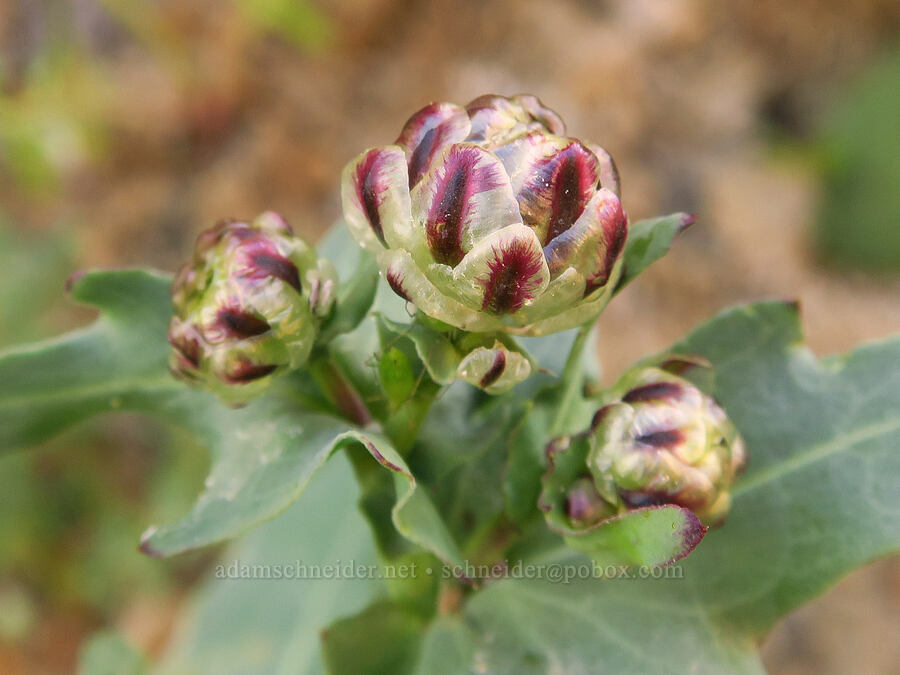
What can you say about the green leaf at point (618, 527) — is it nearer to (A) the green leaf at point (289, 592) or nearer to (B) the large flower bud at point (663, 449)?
(B) the large flower bud at point (663, 449)

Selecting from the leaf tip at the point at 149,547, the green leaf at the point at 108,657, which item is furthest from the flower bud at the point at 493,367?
the green leaf at the point at 108,657

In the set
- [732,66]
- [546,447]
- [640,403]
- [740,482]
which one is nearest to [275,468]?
[546,447]

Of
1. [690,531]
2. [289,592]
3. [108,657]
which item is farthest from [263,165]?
[690,531]

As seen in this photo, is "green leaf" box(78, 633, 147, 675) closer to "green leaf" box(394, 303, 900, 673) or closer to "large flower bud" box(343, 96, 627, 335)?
"green leaf" box(394, 303, 900, 673)

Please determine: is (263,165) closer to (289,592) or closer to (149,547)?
(289,592)

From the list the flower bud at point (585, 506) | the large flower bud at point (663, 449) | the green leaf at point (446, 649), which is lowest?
the green leaf at point (446, 649)

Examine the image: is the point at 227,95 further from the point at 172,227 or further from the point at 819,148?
the point at 819,148

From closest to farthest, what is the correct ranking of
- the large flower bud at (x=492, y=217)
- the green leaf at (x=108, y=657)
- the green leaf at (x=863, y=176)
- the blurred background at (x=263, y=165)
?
the large flower bud at (x=492, y=217), the green leaf at (x=108, y=657), the blurred background at (x=263, y=165), the green leaf at (x=863, y=176)
